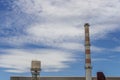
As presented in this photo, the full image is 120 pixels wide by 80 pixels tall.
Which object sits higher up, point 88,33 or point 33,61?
point 88,33

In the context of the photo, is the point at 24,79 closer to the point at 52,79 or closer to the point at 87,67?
the point at 52,79

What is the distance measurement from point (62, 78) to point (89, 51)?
606 cm

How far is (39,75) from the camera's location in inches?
2047

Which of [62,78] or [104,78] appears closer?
[104,78]

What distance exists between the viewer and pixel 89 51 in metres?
52.2

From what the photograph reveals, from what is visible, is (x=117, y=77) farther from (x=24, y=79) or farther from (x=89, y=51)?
(x=24, y=79)

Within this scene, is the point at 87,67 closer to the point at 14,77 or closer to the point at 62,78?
the point at 62,78

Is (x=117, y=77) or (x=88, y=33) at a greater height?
(x=88, y=33)

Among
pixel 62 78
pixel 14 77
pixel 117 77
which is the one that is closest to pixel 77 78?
pixel 62 78

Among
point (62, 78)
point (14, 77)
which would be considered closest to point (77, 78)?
point (62, 78)

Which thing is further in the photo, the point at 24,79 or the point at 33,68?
the point at 24,79

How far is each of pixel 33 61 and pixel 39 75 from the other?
2.10 m

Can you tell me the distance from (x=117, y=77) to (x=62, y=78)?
26.0 feet

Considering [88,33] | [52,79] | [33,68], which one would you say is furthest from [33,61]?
[88,33]
